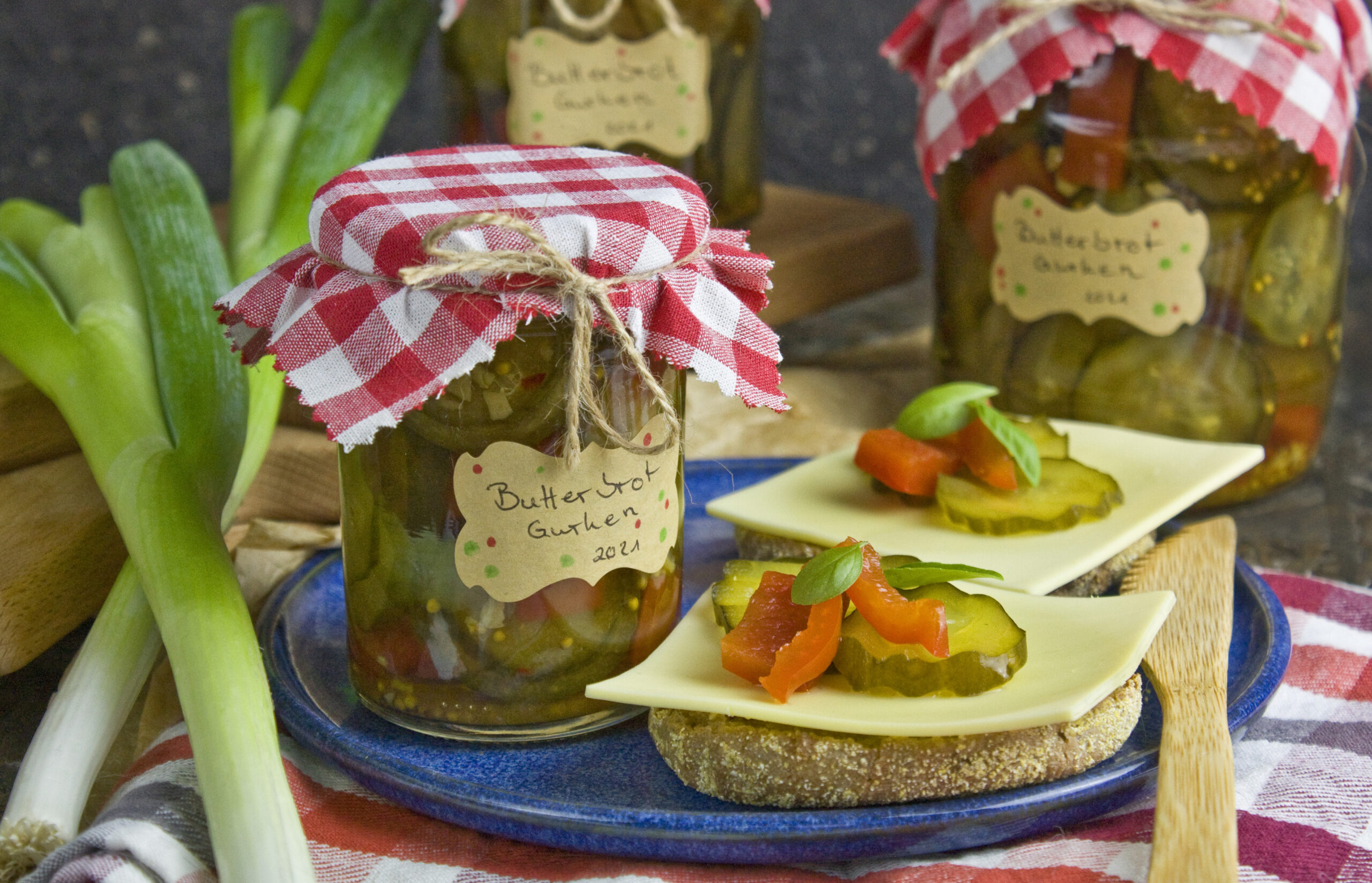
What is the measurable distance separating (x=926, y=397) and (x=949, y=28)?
0.48m

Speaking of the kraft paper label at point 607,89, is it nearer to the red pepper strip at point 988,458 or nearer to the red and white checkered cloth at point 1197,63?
the red and white checkered cloth at point 1197,63

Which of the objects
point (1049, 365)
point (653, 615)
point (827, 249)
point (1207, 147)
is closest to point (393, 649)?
point (653, 615)

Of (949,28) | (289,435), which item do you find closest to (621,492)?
(289,435)

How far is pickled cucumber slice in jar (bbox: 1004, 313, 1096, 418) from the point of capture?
1.56 metres

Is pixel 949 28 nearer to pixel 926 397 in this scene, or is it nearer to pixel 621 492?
pixel 926 397

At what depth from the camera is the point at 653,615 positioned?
110cm

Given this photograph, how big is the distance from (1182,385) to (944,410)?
38 centimetres

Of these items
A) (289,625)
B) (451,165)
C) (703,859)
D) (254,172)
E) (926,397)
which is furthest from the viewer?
(254,172)

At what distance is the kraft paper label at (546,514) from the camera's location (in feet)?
3.19

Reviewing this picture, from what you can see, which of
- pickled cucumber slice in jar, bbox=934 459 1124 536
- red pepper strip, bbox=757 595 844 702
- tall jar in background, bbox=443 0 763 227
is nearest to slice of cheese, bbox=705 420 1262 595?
pickled cucumber slice in jar, bbox=934 459 1124 536

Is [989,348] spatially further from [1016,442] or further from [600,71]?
[600,71]

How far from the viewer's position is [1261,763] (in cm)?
105

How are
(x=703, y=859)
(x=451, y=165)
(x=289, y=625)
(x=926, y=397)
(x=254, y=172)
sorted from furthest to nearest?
(x=254, y=172) → (x=926, y=397) → (x=289, y=625) → (x=451, y=165) → (x=703, y=859)

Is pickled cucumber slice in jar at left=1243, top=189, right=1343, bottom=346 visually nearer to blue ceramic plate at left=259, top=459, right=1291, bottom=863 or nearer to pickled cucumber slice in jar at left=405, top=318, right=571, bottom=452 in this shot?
blue ceramic plate at left=259, top=459, right=1291, bottom=863
